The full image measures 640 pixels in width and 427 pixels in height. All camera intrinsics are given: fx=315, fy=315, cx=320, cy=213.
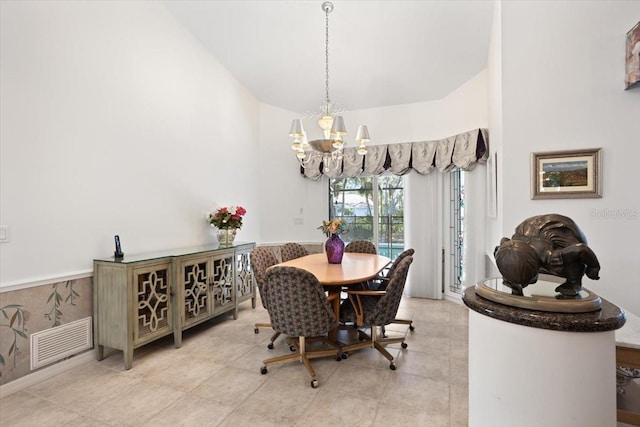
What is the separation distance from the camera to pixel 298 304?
7.82ft

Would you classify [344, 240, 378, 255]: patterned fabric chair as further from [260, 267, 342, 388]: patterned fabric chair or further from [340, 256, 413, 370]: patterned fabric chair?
[260, 267, 342, 388]: patterned fabric chair

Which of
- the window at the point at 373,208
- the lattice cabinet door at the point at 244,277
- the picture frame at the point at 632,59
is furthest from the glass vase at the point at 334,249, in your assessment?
the picture frame at the point at 632,59

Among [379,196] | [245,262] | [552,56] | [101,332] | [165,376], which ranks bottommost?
[165,376]

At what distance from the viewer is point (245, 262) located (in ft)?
13.6

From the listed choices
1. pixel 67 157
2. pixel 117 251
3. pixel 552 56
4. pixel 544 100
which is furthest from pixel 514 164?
pixel 67 157

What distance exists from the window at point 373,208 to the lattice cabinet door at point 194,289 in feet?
8.32

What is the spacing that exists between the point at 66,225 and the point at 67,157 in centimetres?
57

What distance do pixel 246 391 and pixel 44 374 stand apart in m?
1.63

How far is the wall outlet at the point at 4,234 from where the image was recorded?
226 centimetres

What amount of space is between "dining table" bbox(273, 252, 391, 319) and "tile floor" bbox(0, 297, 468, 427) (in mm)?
616

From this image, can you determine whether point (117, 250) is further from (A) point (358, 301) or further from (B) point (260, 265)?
(A) point (358, 301)

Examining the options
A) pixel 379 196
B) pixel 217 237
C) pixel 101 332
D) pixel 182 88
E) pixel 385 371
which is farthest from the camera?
pixel 379 196

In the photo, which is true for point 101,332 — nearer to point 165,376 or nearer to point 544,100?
point 165,376

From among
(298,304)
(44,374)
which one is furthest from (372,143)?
(44,374)
